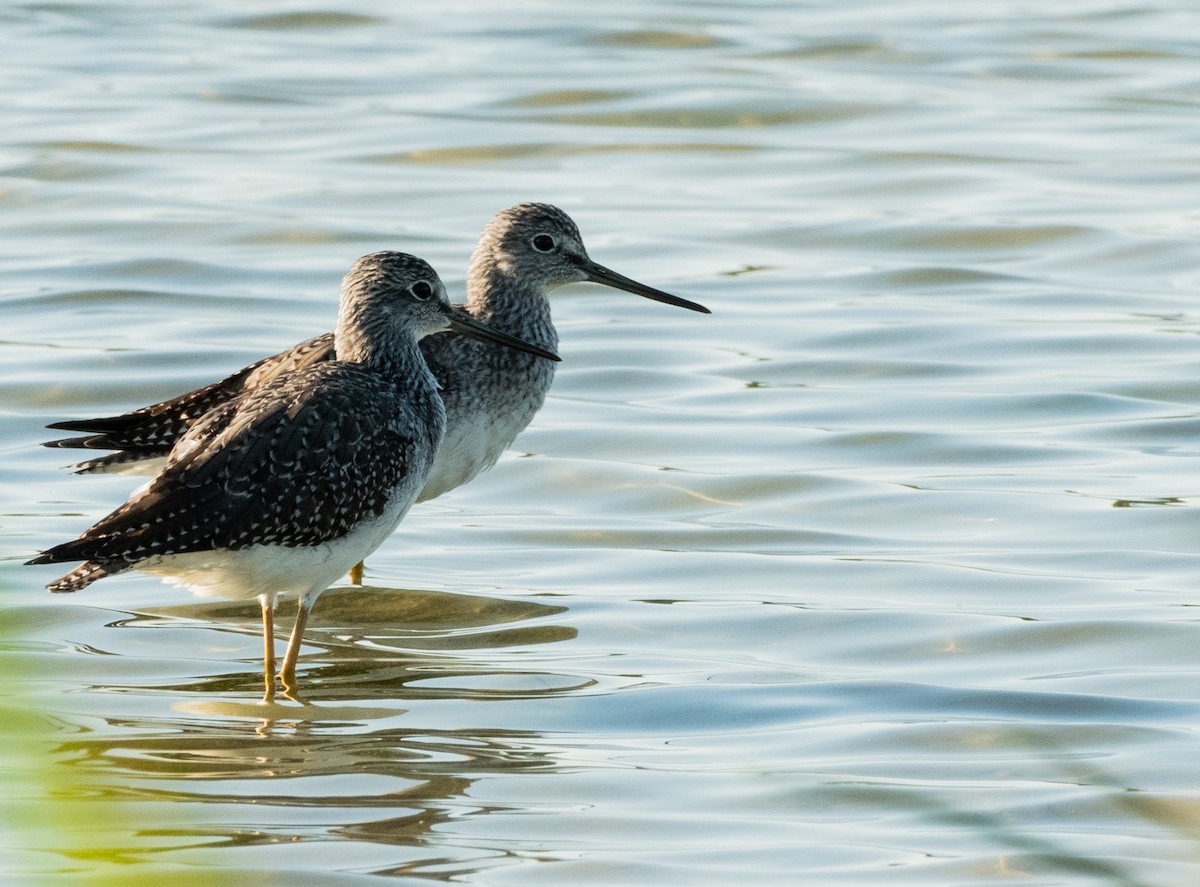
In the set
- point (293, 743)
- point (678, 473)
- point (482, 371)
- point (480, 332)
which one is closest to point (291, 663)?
point (293, 743)

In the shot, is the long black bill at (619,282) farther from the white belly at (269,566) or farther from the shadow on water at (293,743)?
the white belly at (269,566)

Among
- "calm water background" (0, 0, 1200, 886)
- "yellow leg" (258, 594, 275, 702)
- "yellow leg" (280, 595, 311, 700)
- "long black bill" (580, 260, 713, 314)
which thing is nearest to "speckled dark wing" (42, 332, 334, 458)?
"calm water background" (0, 0, 1200, 886)

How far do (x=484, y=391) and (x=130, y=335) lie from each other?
434cm

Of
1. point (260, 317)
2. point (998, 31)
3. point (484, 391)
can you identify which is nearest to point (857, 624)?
point (484, 391)

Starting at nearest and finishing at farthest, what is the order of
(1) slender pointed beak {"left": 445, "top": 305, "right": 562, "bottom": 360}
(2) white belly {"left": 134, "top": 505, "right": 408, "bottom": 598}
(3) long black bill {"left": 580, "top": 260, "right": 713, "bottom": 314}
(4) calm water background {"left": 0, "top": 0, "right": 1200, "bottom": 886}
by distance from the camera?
(4) calm water background {"left": 0, "top": 0, "right": 1200, "bottom": 886} → (2) white belly {"left": 134, "top": 505, "right": 408, "bottom": 598} → (1) slender pointed beak {"left": 445, "top": 305, "right": 562, "bottom": 360} → (3) long black bill {"left": 580, "top": 260, "right": 713, "bottom": 314}

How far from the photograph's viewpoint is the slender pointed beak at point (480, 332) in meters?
8.74

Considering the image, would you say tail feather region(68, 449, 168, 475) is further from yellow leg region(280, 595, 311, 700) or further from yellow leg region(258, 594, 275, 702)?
yellow leg region(280, 595, 311, 700)

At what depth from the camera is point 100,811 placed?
3.32m

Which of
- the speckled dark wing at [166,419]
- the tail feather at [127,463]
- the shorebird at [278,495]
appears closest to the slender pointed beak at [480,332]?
the speckled dark wing at [166,419]

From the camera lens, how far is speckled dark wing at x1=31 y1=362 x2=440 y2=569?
6988 mm

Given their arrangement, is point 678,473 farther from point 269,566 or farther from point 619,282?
point 269,566

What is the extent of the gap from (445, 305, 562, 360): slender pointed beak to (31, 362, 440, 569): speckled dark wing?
36.7 inches

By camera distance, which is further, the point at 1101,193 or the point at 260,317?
the point at 1101,193

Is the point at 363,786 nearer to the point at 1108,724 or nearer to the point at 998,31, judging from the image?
the point at 1108,724
